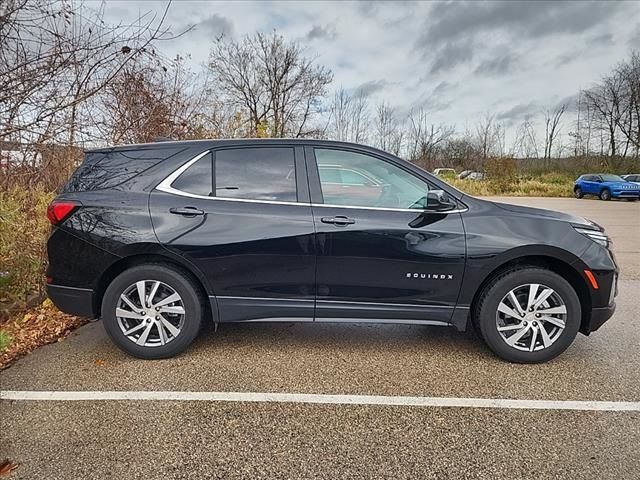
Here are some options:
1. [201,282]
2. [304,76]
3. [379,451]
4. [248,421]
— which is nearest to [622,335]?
[379,451]

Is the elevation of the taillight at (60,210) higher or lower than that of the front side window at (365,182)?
lower

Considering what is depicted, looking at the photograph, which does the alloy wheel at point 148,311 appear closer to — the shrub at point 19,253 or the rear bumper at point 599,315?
the shrub at point 19,253

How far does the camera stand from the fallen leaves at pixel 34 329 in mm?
3514

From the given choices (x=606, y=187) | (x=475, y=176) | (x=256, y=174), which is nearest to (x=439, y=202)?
(x=256, y=174)

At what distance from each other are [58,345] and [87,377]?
82cm

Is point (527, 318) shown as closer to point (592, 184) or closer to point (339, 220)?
point (339, 220)

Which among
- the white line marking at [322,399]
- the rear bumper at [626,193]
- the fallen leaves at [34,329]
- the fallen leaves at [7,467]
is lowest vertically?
the fallen leaves at [7,467]

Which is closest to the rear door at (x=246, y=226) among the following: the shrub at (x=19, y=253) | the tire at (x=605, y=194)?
the shrub at (x=19, y=253)

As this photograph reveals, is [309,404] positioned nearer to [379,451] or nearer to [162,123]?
[379,451]

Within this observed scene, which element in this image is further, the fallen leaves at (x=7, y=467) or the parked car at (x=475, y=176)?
the parked car at (x=475, y=176)

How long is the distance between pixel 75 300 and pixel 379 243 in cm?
248

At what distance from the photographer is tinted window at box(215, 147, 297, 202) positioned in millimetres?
3326

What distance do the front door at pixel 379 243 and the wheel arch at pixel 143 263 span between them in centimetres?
92

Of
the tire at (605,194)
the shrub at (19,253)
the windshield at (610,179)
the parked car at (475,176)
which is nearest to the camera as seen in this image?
the shrub at (19,253)
